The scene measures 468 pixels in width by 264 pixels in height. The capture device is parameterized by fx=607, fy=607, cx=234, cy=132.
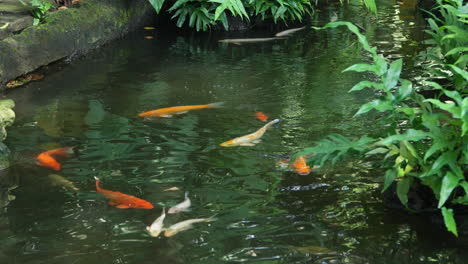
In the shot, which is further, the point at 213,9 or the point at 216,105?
the point at 213,9

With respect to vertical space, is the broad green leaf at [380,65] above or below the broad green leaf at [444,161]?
above

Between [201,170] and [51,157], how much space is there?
122cm

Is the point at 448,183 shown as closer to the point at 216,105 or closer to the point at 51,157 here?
the point at 51,157

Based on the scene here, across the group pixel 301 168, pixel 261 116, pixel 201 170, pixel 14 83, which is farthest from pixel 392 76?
pixel 14 83

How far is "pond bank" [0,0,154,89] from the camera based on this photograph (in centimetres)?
686

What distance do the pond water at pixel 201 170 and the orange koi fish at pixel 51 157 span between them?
7 cm

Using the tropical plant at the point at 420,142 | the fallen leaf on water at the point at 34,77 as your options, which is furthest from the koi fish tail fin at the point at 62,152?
the fallen leaf on water at the point at 34,77

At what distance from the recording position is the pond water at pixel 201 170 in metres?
3.64

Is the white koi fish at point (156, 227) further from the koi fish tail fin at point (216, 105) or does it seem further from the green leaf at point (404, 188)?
the koi fish tail fin at point (216, 105)

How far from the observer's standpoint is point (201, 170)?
4727 millimetres

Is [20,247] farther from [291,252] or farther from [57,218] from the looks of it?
[291,252]

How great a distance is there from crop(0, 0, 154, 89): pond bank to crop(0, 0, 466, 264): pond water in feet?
0.73

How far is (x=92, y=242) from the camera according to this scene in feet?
12.2

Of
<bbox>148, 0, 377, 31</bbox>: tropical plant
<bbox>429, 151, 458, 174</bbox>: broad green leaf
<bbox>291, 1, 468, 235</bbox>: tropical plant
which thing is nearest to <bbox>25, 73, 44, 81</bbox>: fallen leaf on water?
<bbox>148, 0, 377, 31</bbox>: tropical plant
